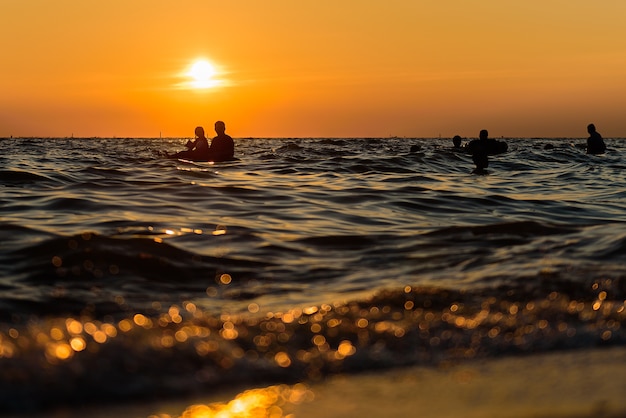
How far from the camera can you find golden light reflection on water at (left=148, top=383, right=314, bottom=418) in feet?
8.48

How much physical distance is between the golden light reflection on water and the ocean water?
131 millimetres

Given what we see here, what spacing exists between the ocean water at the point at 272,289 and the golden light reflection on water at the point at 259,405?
131mm

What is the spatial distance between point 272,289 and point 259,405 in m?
2.17

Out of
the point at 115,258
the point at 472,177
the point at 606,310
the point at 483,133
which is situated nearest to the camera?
the point at 606,310

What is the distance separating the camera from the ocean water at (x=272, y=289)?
10.1 ft

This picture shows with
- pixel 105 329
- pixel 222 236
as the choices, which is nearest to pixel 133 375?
pixel 105 329

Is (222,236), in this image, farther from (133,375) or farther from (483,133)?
(483,133)

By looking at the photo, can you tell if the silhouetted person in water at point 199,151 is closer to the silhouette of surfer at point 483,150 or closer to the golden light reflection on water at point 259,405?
the silhouette of surfer at point 483,150

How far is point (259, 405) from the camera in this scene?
2.70 meters

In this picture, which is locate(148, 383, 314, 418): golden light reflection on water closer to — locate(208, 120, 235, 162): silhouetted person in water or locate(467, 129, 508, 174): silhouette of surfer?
locate(467, 129, 508, 174): silhouette of surfer

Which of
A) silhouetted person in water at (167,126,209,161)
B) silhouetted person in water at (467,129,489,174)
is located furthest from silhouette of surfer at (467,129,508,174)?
silhouetted person in water at (167,126,209,161)

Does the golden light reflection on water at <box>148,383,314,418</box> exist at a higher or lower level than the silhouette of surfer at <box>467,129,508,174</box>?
lower

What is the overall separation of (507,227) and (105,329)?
525cm

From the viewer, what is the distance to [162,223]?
24.3ft
